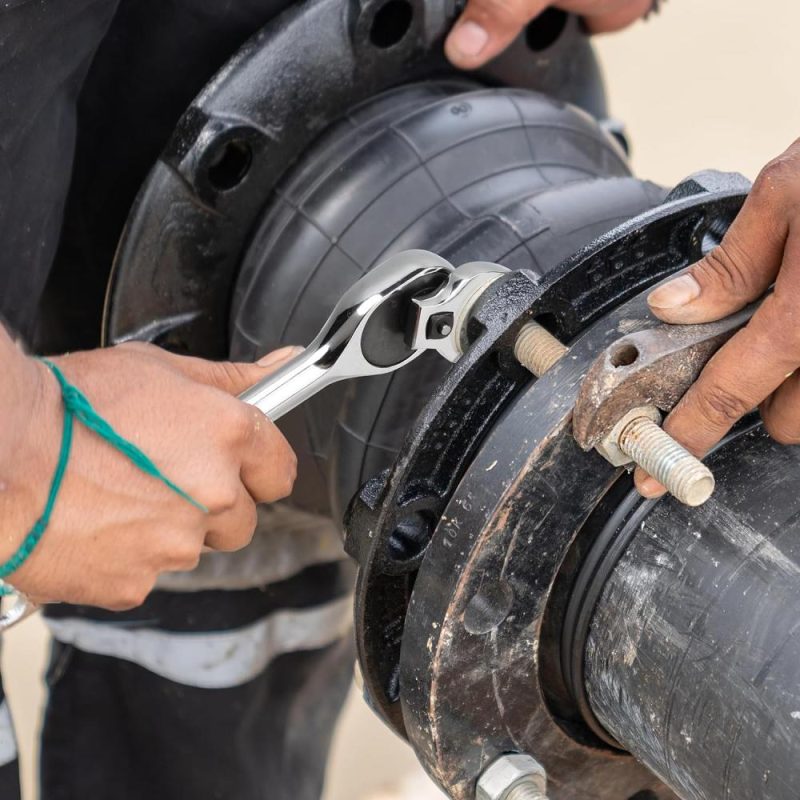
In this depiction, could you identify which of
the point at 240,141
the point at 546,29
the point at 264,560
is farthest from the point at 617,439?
the point at 264,560

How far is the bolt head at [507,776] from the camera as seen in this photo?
2.22ft

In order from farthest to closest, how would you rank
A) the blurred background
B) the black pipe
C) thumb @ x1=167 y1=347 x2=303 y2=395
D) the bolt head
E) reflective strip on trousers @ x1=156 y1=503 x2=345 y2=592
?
1. the blurred background
2. reflective strip on trousers @ x1=156 y1=503 x2=345 y2=592
3. thumb @ x1=167 y1=347 x2=303 y2=395
4. the bolt head
5. the black pipe

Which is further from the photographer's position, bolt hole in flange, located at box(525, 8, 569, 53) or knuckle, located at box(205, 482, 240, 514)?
bolt hole in flange, located at box(525, 8, 569, 53)

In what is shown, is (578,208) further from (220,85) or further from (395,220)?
(220,85)

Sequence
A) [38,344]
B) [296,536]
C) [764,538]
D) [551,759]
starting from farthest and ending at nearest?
[296,536]
[38,344]
[551,759]
[764,538]

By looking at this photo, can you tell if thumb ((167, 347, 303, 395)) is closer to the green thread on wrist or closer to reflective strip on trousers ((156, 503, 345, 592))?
the green thread on wrist

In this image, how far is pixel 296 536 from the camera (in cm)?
119

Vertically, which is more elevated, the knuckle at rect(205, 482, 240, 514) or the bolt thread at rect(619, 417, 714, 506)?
the bolt thread at rect(619, 417, 714, 506)

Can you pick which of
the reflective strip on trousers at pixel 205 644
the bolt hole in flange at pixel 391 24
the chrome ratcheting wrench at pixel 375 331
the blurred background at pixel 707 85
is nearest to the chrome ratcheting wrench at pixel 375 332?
the chrome ratcheting wrench at pixel 375 331

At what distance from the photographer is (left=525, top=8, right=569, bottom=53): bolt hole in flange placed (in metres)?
1.01

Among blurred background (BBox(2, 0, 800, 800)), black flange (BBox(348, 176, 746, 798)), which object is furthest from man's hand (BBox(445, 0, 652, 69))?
blurred background (BBox(2, 0, 800, 800))

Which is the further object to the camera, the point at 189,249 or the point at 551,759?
the point at 189,249

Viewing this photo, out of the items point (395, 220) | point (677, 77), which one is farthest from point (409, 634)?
point (677, 77)

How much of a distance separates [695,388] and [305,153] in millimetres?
405
